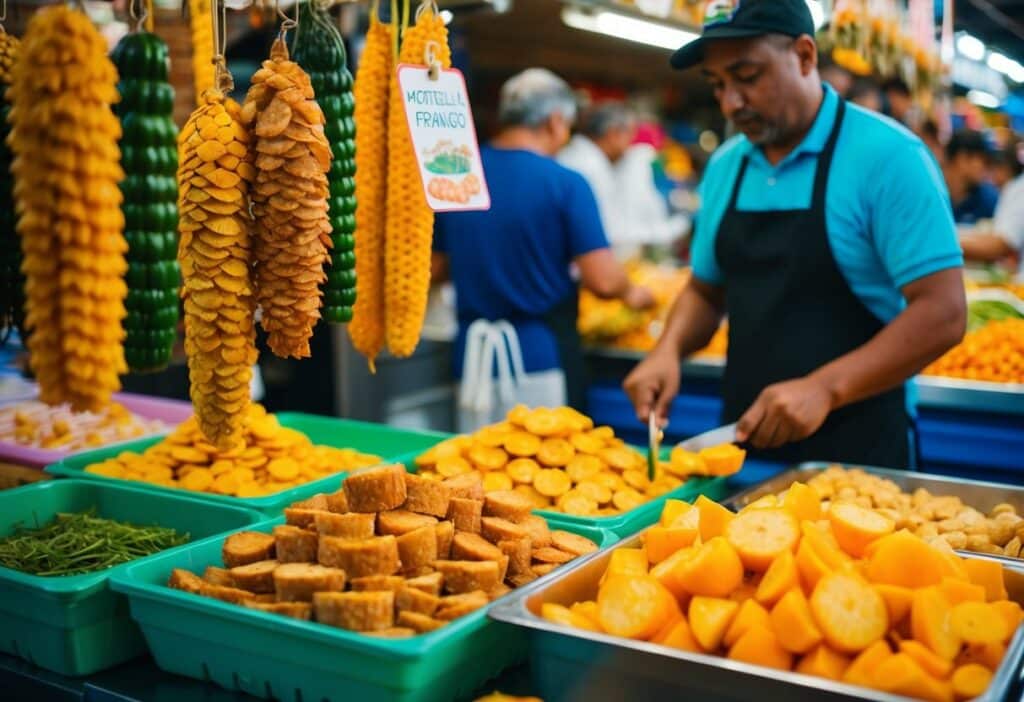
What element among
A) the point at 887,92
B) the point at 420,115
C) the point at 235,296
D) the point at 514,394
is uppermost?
the point at 887,92

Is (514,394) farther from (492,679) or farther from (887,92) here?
(887,92)

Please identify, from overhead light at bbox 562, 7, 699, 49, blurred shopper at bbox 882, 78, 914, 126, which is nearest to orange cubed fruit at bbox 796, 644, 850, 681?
overhead light at bbox 562, 7, 699, 49

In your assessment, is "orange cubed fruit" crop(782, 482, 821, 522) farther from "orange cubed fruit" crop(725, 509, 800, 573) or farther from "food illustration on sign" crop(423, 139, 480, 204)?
"food illustration on sign" crop(423, 139, 480, 204)

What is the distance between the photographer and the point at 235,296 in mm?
1409

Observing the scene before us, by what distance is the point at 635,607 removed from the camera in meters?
1.29

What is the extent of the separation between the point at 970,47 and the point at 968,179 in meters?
1.41

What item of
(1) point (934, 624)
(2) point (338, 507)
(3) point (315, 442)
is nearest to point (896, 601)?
(1) point (934, 624)

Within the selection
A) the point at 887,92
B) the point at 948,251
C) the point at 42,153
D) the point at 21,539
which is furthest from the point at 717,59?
the point at 887,92

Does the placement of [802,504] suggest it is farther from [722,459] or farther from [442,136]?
[442,136]

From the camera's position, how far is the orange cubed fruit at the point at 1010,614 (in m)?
1.26

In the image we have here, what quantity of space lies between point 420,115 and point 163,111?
23.0 inches

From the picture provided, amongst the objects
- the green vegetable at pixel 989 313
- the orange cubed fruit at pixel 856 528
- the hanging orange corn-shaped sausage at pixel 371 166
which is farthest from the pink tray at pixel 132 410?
the green vegetable at pixel 989 313

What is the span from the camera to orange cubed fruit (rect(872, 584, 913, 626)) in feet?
4.11

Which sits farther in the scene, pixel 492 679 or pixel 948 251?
pixel 948 251
